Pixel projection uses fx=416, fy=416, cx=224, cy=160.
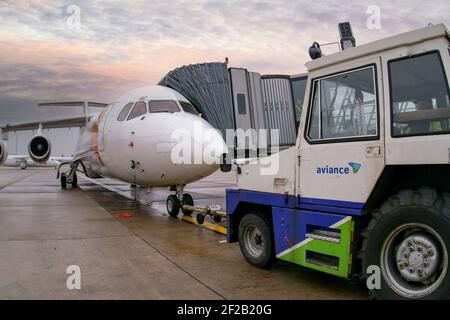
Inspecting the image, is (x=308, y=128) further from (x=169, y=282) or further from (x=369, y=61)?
(x=169, y=282)

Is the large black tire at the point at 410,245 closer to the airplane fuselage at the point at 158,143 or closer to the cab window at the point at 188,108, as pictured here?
the airplane fuselage at the point at 158,143

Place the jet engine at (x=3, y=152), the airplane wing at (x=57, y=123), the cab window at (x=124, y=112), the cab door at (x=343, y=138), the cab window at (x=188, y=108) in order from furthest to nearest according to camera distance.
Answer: the airplane wing at (x=57, y=123) → the jet engine at (x=3, y=152) → the cab window at (x=124, y=112) → the cab window at (x=188, y=108) → the cab door at (x=343, y=138)

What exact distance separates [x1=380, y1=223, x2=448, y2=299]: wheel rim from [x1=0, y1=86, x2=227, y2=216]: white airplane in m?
5.78

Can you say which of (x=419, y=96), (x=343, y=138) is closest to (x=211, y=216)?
(x=343, y=138)

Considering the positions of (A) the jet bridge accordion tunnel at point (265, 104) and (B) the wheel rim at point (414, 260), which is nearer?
(B) the wheel rim at point (414, 260)

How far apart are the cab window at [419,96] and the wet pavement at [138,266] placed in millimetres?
2109

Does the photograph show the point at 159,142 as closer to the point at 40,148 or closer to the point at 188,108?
the point at 188,108

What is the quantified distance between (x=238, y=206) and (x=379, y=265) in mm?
2620

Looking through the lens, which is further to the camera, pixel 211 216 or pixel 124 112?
pixel 124 112

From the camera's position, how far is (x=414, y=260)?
3912 millimetres

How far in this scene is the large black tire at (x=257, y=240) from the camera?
5668 mm

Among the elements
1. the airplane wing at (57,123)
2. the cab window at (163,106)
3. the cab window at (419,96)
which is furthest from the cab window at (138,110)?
the airplane wing at (57,123)

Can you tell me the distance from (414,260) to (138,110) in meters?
9.12

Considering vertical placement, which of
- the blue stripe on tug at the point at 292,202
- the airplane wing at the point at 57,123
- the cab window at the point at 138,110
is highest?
the airplane wing at the point at 57,123
